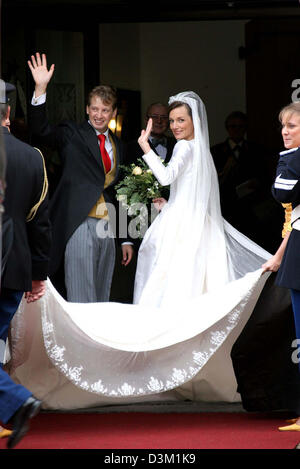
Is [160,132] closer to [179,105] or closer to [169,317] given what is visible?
[179,105]

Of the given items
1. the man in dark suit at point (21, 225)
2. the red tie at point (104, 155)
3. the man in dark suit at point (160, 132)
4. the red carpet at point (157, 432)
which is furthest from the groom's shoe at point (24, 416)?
the man in dark suit at point (160, 132)

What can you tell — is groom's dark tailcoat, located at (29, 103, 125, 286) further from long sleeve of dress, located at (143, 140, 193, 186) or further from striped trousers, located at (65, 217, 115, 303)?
long sleeve of dress, located at (143, 140, 193, 186)

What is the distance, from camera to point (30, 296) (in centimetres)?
544

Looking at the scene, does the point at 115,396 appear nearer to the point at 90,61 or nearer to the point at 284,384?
the point at 284,384

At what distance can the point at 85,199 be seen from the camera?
6.61 meters

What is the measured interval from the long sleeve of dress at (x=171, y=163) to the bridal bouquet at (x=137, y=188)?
21 cm

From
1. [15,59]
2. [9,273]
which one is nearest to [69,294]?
[9,273]

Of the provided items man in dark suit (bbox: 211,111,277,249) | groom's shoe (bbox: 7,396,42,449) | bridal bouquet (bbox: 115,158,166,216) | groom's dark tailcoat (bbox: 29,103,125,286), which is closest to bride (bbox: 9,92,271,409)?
bridal bouquet (bbox: 115,158,166,216)

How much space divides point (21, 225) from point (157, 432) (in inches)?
56.1

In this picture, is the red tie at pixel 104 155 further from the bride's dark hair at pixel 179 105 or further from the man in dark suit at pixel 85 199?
the bride's dark hair at pixel 179 105

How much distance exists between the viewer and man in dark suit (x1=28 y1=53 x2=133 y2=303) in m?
6.60

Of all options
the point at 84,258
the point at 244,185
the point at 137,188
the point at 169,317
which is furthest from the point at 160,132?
the point at 169,317
